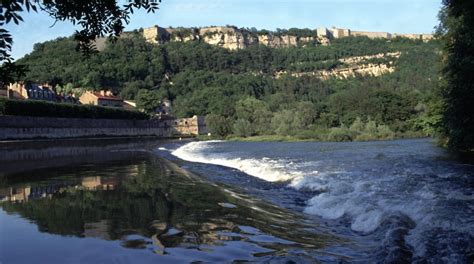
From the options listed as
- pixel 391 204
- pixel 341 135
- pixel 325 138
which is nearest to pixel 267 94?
pixel 325 138

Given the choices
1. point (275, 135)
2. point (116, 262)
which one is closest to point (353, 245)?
point (116, 262)

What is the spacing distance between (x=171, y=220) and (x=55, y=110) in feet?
209

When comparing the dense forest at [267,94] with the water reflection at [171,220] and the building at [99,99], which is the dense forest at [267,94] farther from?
the water reflection at [171,220]

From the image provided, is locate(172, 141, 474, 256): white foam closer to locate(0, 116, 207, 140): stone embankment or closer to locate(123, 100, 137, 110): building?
locate(0, 116, 207, 140): stone embankment

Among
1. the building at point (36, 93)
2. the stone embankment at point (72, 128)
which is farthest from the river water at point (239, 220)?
the building at point (36, 93)

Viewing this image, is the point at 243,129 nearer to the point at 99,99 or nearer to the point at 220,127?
the point at 220,127

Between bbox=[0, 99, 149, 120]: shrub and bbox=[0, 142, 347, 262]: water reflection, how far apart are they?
36.9 m

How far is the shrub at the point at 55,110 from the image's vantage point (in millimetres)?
60441

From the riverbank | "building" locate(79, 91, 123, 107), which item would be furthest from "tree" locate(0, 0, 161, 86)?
"building" locate(79, 91, 123, 107)

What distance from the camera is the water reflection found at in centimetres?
834

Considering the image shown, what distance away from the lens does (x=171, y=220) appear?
11.0 metres

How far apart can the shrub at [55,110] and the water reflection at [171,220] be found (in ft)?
121

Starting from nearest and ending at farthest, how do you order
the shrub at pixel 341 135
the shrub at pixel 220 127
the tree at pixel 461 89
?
the tree at pixel 461 89 → the shrub at pixel 341 135 → the shrub at pixel 220 127

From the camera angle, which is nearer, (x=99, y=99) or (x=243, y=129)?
(x=243, y=129)
